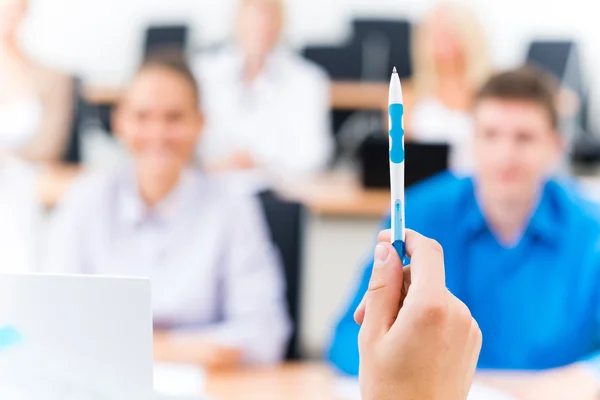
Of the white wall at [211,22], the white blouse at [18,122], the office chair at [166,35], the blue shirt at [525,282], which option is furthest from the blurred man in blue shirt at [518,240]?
the white wall at [211,22]

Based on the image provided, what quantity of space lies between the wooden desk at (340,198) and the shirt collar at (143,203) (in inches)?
21.8

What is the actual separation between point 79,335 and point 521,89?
2.47 feet

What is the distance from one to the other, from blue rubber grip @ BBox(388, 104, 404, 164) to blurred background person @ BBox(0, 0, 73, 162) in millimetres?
1219

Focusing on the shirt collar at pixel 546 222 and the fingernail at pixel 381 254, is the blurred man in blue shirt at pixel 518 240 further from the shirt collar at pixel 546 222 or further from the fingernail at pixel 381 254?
the fingernail at pixel 381 254

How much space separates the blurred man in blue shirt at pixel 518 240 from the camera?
0.96 metres

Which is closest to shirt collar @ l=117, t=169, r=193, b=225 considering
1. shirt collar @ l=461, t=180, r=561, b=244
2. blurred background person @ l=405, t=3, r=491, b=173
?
shirt collar @ l=461, t=180, r=561, b=244

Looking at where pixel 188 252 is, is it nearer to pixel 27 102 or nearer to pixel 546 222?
pixel 546 222

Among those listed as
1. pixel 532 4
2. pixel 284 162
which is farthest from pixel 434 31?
pixel 532 4

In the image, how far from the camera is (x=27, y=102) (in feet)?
6.34

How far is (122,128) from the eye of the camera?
134 centimetres

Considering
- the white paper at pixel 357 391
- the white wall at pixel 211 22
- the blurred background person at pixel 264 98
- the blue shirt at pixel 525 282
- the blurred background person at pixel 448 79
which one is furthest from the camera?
the white wall at pixel 211 22

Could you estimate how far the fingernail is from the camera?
16.8 inches

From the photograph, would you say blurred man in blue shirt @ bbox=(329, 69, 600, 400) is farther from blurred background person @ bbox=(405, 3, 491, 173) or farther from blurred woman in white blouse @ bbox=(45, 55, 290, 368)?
blurred background person @ bbox=(405, 3, 491, 173)

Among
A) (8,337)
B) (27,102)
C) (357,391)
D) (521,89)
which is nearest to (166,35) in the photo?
(27,102)
